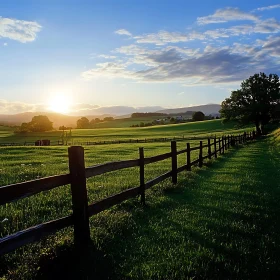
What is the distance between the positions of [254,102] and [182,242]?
67893 mm

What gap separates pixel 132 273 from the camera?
4.50 metres

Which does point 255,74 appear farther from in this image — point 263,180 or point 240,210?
point 240,210

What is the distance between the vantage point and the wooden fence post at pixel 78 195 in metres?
5.48

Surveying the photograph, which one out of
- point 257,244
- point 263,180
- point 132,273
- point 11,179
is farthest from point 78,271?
point 263,180

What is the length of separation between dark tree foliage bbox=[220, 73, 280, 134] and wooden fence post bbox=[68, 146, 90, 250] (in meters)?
65.5

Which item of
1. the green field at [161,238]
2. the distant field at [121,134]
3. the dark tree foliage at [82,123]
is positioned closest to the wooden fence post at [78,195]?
the green field at [161,238]

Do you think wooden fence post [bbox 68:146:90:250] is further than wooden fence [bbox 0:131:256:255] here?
Yes

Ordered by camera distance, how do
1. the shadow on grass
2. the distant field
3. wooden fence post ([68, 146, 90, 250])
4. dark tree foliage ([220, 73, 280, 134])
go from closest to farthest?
the shadow on grass → wooden fence post ([68, 146, 90, 250]) → dark tree foliage ([220, 73, 280, 134]) → the distant field

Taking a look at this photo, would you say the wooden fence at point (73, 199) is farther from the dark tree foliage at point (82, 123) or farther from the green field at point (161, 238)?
the dark tree foliage at point (82, 123)

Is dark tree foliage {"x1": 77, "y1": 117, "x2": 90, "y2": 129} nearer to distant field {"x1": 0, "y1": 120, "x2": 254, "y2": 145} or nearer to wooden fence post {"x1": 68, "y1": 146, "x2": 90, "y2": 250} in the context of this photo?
distant field {"x1": 0, "y1": 120, "x2": 254, "y2": 145}

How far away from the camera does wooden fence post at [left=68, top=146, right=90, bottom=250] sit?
5477mm

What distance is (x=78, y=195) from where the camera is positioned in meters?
5.51

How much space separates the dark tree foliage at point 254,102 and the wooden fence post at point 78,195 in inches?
2580

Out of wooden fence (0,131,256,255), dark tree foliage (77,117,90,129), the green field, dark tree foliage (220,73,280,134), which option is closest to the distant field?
dark tree foliage (220,73,280,134)
